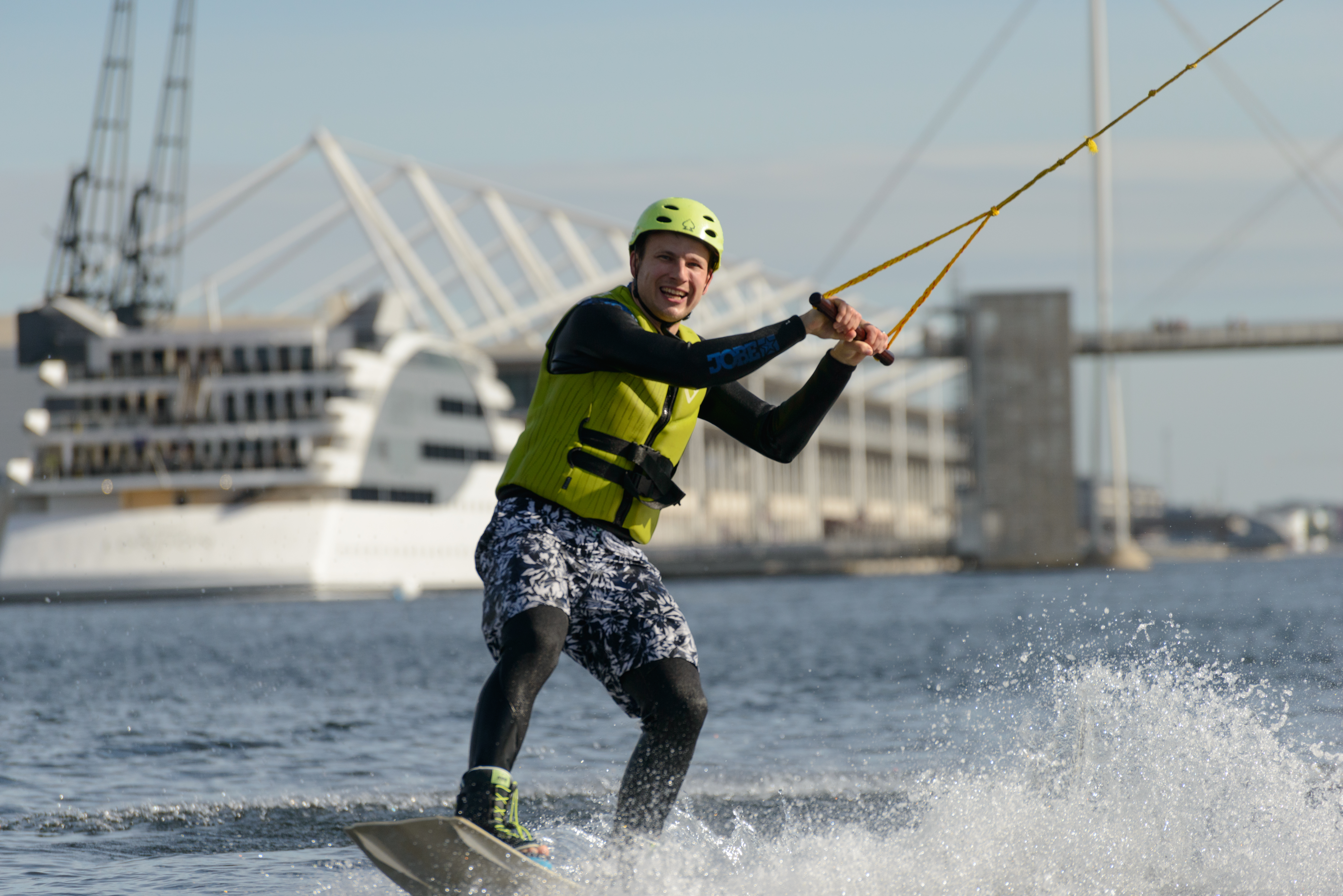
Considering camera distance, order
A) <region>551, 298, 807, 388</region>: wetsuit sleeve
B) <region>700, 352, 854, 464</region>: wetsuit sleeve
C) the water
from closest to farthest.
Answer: <region>551, 298, 807, 388</region>: wetsuit sleeve → <region>700, 352, 854, 464</region>: wetsuit sleeve → the water

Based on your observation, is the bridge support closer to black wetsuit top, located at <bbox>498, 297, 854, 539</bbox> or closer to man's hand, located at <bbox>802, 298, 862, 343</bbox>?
black wetsuit top, located at <bbox>498, 297, 854, 539</bbox>

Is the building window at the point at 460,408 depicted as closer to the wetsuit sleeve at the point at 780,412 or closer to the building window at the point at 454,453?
the building window at the point at 454,453

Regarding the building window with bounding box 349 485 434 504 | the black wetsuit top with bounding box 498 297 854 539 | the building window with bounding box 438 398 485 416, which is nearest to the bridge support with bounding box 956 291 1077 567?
the building window with bounding box 438 398 485 416

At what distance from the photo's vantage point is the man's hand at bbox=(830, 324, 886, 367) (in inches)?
184

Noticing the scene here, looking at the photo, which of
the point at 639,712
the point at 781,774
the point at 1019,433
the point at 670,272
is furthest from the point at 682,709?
the point at 1019,433

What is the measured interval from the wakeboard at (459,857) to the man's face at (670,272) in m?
1.64

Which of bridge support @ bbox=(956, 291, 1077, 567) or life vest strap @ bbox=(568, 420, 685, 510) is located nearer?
life vest strap @ bbox=(568, 420, 685, 510)

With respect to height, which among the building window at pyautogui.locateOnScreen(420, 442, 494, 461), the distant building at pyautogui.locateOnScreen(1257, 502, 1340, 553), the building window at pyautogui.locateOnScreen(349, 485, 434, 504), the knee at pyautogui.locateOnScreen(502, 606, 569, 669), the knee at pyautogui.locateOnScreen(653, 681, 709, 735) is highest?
the building window at pyautogui.locateOnScreen(420, 442, 494, 461)

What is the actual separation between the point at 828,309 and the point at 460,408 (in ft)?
226

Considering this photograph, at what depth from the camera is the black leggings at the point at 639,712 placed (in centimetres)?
436

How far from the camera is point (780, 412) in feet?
16.5

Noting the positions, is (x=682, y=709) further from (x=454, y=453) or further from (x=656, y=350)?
(x=454, y=453)

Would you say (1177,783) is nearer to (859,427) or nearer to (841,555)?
(841,555)

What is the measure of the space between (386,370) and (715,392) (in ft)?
206
